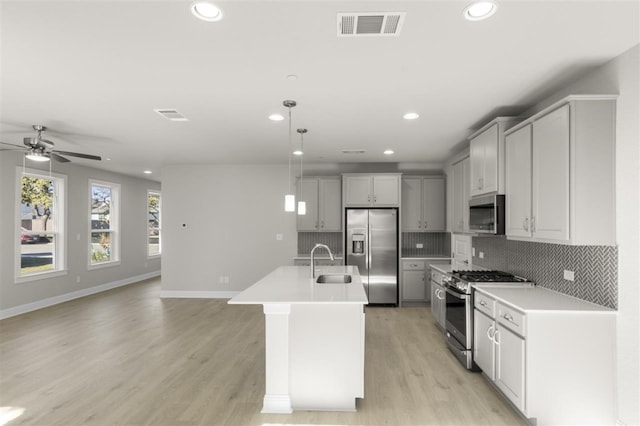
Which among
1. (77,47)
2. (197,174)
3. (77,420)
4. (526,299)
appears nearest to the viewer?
(77,47)

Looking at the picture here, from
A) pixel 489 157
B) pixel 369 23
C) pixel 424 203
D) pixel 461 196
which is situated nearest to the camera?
pixel 369 23

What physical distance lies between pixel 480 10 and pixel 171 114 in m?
2.97

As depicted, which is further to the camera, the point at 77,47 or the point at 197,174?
the point at 197,174

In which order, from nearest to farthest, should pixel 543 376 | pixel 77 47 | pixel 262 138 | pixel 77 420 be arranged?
pixel 77 47, pixel 543 376, pixel 77 420, pixel 262 138

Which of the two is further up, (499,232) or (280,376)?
(499,232)

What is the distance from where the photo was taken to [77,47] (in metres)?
2.31

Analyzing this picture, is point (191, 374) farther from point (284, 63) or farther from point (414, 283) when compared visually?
point (414, 283)

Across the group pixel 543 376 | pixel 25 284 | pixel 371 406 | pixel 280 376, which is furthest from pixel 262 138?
pixel 25 284

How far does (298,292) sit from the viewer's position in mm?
2988

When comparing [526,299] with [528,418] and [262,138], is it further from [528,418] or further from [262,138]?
[262,138]

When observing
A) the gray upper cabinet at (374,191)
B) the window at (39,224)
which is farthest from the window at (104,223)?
the gray upper cabinet at (374,191)

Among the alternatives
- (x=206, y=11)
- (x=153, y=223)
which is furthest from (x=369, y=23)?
(x=153, y=223)

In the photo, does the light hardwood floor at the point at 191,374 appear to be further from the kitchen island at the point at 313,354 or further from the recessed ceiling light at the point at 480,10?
the recessed ceiling light at the point at 480,10

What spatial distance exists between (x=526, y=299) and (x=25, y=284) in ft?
23.0
